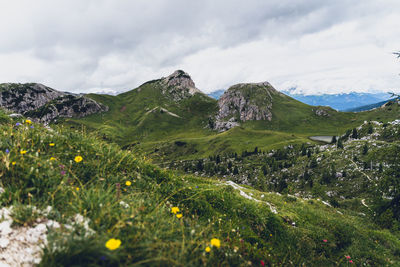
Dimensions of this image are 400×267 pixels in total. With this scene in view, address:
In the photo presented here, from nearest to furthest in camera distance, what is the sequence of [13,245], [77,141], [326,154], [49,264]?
[49,264] < [13,245] < [77,141] < [326,154]

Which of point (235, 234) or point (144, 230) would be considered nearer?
point (144, 230)

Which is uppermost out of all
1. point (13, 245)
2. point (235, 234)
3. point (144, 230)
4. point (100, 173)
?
point (100, 173)

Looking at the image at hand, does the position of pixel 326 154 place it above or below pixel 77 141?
below

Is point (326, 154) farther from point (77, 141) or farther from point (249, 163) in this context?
point (77, 141)

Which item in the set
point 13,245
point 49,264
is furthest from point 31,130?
point 49,264

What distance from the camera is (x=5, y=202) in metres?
3.45

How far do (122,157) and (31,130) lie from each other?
2915 millimetres

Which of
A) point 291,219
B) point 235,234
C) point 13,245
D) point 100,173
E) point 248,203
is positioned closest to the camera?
point 13,245

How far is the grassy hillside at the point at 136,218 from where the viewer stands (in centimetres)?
287

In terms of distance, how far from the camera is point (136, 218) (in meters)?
3.30

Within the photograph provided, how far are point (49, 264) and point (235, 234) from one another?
16.0ft

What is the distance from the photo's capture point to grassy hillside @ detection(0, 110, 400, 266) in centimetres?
287

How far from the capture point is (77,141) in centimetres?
645

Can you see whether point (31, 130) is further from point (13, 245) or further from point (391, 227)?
point (391, 227)
